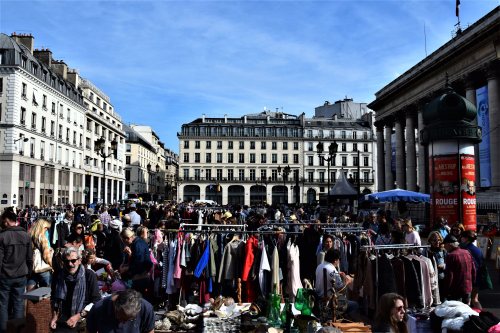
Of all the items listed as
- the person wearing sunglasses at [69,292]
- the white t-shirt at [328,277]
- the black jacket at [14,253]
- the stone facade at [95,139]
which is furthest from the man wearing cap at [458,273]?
the stone facade at [95,139]

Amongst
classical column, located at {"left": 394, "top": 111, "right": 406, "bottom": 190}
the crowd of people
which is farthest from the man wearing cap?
classical column, located at {"left": 394, "top": 111, "right": 406, "bottom": 190}

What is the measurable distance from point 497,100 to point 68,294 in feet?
88.7

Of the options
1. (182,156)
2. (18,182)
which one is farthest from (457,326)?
(182,156)

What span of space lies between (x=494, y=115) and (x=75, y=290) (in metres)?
26.6

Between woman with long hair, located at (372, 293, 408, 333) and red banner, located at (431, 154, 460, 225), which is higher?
red banner, located at (431, 154, 460, 225)

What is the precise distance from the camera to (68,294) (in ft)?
16.3

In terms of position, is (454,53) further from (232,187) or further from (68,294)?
(232,187)

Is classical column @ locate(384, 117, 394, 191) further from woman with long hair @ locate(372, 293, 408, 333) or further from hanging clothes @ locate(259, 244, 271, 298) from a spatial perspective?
woman with long hair @ locate(372, 293, 408, 333)

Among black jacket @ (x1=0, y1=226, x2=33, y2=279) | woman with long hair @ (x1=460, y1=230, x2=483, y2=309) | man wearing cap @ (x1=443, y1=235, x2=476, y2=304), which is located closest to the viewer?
black jacket @ (x1=0, y1=226, x2=33, y2=279)

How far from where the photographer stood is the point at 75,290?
4.94 meters

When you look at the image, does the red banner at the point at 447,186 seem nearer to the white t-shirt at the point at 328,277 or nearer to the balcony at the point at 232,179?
the white t-shirt at the point at 328,277

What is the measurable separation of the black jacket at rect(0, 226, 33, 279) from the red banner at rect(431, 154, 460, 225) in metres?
11.8

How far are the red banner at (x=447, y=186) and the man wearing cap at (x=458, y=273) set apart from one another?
634cm

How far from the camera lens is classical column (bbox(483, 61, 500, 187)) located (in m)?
23.9
